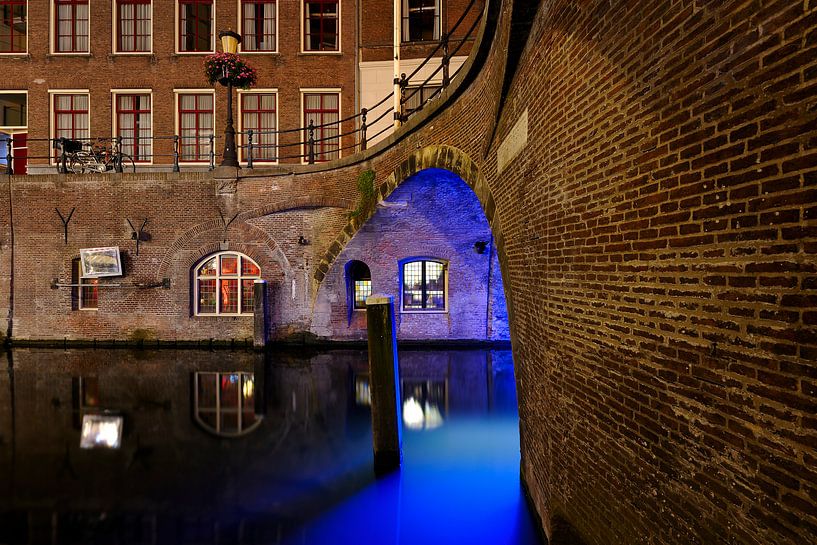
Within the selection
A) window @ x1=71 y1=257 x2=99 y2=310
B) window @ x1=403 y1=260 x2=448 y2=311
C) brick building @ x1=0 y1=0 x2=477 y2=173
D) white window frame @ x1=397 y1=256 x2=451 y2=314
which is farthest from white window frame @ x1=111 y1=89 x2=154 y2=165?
window @ x1=403 y1=260 x2=448 y2=311

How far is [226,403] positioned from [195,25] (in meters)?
13.5

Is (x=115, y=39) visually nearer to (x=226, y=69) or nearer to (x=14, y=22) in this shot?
(x=14, y=22)

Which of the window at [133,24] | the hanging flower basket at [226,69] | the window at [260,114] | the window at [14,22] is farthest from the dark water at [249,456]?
the window at [14,22]

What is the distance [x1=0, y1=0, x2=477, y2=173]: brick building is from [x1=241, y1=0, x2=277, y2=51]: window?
33 millimetres

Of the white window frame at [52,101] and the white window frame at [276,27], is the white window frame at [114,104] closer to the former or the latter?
the white window frame at [52,101]

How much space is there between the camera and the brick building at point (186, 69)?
53.6 ft

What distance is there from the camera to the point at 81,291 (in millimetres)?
13586

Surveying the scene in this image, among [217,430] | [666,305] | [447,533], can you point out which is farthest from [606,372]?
[217,430]

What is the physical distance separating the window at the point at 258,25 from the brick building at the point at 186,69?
0.03 m

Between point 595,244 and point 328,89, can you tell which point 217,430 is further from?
point 328,89

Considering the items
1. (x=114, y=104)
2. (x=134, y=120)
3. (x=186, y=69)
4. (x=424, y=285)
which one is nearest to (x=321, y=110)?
(x=186, y=69)

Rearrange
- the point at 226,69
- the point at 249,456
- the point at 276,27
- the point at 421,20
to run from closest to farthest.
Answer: the point at 249,456
the point at 226,69
the point at 421,20
the point at 276,27

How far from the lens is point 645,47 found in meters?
2.52

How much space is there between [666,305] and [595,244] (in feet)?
2.57
